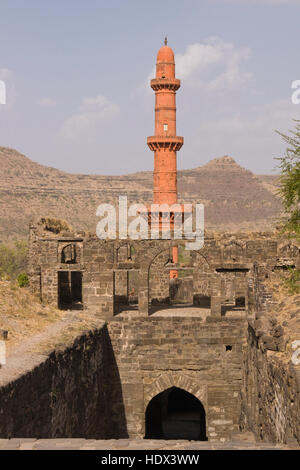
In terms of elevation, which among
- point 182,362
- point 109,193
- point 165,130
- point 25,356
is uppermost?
point 109,193

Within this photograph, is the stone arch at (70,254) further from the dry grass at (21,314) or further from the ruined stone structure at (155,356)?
the dry grass at (21,314)

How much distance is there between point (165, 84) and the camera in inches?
1233

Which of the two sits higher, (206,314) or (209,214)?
(209,214)

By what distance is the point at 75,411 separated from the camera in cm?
1397

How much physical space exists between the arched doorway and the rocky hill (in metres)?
52.3

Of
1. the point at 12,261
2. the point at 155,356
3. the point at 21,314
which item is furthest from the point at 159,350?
the point at 12,261

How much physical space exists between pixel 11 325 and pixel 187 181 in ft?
315

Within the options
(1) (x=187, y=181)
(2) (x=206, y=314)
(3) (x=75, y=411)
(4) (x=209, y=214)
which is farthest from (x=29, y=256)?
(1) (x=187, y=181)

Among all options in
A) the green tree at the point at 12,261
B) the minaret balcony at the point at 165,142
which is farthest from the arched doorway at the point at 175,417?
the green tree at the point at 12,261

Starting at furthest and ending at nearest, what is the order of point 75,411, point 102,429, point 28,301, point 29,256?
1. point 29,256
2. point 28,301
3. point 102,429
4. point 75,411

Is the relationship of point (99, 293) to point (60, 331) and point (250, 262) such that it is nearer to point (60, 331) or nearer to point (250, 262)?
point (60, 331)

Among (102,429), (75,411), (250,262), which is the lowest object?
(102,429)

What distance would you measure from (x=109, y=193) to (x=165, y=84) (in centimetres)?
7041

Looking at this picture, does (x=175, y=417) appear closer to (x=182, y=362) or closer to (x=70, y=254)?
(x=182, y=362)
